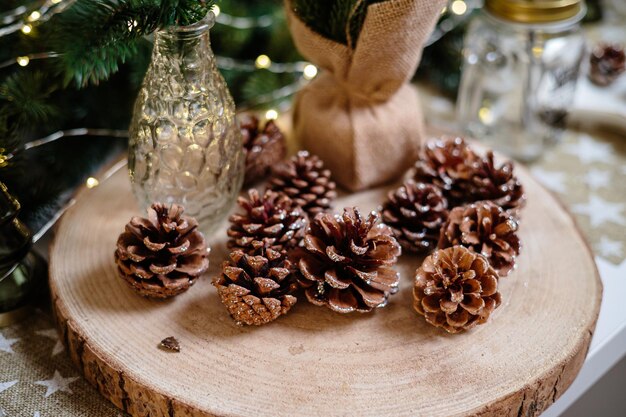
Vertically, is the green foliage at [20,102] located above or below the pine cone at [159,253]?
above

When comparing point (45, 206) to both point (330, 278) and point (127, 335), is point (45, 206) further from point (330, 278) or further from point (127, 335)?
point (330, 278)

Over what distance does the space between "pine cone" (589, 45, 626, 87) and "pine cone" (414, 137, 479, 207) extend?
460 millimetres

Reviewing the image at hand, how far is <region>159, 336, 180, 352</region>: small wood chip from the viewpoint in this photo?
579mm

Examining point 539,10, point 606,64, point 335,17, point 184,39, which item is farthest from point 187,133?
point 606,64

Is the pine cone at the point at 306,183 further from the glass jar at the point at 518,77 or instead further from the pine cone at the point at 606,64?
the pine cone at the point at 606,64

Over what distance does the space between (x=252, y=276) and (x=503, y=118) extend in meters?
0.62

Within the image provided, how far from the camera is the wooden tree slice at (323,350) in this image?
54cm

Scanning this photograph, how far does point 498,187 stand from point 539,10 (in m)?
0.29

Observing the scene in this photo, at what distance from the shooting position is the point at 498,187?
2.28 ft

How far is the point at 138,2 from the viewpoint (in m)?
0.57

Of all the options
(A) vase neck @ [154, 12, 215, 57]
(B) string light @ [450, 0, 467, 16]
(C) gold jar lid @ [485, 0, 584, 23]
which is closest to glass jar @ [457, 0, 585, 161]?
(C) gold jar lid @ [485, 0, 584, 23]

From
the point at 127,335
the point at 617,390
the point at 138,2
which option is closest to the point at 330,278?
the point at 127,335

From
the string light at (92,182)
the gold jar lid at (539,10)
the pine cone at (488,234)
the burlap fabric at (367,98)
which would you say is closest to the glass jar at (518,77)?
the gold jar lid at (539,10)

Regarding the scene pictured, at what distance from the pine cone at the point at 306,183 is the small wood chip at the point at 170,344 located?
0.20 m
